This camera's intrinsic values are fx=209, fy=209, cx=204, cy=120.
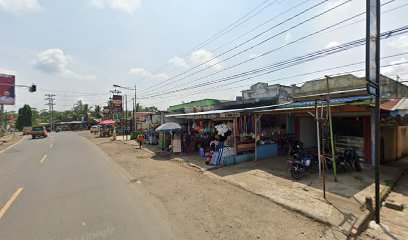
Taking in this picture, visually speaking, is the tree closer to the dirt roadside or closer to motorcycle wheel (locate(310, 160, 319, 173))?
the dirt roadside

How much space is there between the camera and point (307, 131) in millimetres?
14086

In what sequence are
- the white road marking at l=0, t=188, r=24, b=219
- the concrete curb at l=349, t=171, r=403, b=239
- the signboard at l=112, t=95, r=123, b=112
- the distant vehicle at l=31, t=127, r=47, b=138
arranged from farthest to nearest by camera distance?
the signboard at l=112, t=95, r=123, b=112 → the distant vehicle at l=31, t=127, r=47, b=138 → the white road marking at l=0, t=188, r=24, b=219 → the concrete curb at l=349, t=171, r=403, b=239

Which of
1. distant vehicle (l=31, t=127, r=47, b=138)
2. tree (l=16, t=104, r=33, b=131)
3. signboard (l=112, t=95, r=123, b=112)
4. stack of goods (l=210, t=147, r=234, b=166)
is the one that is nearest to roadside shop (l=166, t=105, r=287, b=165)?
stack of goods (l=210, t=147, r=234, b=166)

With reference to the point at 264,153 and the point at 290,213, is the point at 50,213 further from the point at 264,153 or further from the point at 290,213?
the point at 264,153

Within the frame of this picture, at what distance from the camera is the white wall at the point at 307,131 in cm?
1373

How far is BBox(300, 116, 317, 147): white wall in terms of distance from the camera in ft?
45.0

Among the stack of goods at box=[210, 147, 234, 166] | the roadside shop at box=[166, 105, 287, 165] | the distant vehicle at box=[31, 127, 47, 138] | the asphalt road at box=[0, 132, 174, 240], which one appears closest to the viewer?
the asphalt road at box=[0, 132, 174, 240]

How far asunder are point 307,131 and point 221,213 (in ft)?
36.3

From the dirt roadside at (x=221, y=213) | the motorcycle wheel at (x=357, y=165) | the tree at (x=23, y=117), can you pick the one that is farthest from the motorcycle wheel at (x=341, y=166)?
the tree at (x=23, y=117)

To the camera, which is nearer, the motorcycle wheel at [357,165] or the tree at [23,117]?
→ the motorcycle wheel at [357,165]

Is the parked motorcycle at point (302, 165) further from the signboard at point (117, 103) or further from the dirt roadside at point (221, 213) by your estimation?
the signboard at point (117, 103)

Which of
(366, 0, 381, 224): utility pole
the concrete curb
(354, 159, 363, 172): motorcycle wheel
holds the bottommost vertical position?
the concrete curb

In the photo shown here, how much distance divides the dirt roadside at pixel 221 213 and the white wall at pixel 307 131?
8.19 m

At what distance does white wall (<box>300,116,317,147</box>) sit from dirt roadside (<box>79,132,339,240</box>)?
8.19m
